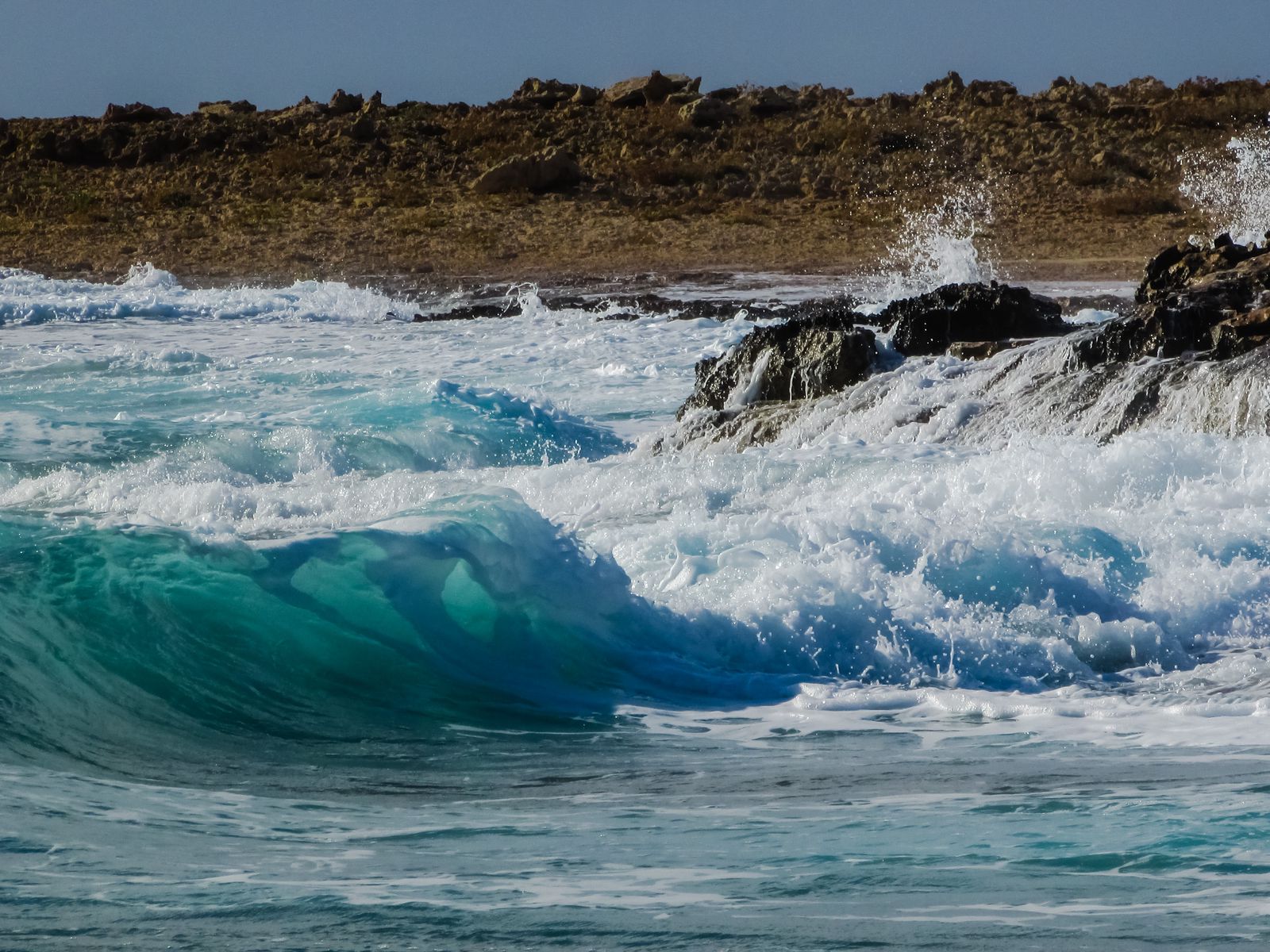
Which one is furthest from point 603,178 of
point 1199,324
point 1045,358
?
point 1199,324

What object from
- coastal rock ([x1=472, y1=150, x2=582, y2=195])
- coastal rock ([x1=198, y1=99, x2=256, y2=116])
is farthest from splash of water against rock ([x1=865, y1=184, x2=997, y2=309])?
coastal rock ([x1=198, y1=99, x2=256, y2=116])

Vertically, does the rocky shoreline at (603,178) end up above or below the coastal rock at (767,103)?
below

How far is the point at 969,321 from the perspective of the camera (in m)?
13.0

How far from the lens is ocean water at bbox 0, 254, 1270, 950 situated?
3.72 meters

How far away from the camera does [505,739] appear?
585cm

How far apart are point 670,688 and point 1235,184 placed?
108 ft

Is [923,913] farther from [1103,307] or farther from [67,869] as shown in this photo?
[1103,307]

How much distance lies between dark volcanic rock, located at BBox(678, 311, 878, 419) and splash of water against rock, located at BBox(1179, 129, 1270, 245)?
1458cm

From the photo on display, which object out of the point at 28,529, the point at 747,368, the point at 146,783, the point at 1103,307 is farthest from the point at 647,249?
the point at 146,783

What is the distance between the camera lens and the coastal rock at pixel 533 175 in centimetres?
3509

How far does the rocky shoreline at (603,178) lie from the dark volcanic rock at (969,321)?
13003mm

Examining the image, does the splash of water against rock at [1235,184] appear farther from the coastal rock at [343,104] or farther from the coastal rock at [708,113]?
the coastal rock at [343,104]

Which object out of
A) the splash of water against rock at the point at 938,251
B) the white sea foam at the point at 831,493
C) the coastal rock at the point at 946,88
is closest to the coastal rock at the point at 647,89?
the coastal rock at the point at 946,88

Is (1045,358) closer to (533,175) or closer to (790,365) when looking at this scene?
(790,365)
